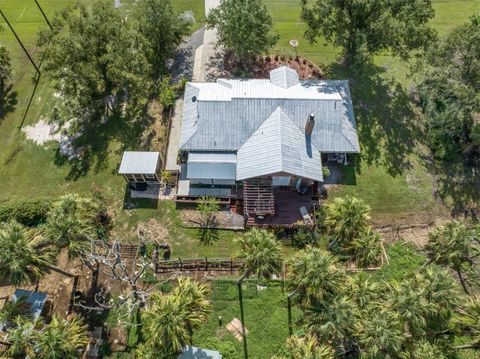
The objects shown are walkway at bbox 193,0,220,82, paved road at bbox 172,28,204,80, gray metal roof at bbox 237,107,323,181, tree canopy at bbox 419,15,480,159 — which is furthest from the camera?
paved road at bbox 172,28,204,80

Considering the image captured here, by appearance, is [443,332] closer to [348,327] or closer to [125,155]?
[348,327]

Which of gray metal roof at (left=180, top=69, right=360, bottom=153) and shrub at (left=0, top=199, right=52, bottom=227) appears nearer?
shrub at (left=0, top=199, right=52, bottom=227)

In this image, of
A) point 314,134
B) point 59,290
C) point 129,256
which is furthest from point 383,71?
point 59,290

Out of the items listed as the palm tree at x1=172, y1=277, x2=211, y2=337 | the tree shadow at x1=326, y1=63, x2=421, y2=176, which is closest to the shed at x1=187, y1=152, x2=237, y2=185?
the palm tree at x1=172, y1=277, x2=211, y2=337

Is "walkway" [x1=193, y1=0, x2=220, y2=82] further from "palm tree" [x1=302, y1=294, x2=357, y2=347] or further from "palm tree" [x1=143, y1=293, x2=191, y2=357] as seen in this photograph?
"palm tree" [x1=302, y1=294, x2=357, y2=347]

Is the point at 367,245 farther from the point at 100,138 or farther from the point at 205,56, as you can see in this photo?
the point at 205,56

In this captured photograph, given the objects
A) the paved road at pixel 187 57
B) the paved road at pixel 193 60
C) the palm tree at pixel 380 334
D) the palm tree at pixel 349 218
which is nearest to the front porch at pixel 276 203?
the palm tree at pixel 349 218
